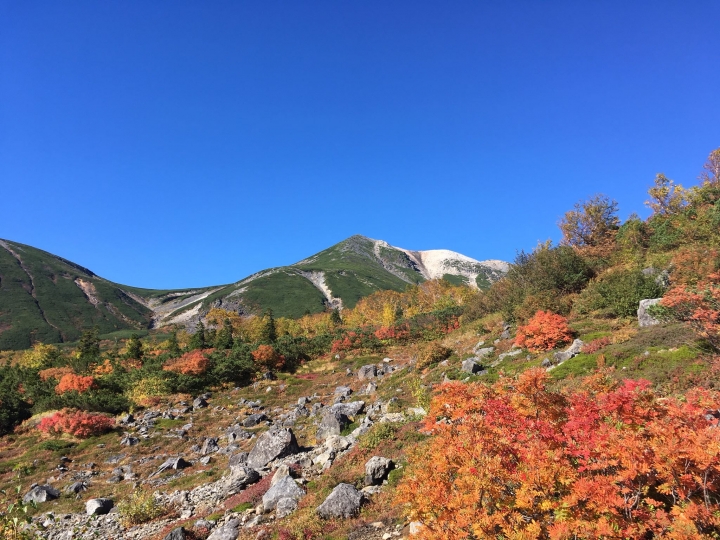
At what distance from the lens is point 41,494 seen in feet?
56.4

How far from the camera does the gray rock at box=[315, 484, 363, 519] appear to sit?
10.4m

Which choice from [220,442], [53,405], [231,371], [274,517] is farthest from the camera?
[231,371]

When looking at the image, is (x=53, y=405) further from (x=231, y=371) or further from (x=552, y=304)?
(x=552, y=304)

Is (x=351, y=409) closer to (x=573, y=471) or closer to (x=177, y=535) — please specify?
(x=177, y=535)

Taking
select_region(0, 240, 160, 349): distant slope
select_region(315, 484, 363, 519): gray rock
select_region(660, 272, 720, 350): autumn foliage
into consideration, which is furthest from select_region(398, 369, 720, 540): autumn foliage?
select_region(0, 240, 160, 349): distant slope

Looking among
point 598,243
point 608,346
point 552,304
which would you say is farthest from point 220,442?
point 598,243

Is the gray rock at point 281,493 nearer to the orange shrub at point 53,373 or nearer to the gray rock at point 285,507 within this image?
the gray rock at point 285,507

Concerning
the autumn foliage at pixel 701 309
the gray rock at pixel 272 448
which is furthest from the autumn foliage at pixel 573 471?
the gray rock at pixel 272 448

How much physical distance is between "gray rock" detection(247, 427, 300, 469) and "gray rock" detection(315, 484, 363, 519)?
20.7ft

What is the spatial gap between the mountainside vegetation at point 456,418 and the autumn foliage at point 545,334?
106 millimetres

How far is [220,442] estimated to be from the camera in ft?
76.1

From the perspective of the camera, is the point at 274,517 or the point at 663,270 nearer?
the point at 274,517

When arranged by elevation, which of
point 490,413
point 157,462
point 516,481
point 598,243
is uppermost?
point 598,243

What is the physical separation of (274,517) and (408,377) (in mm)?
17494
